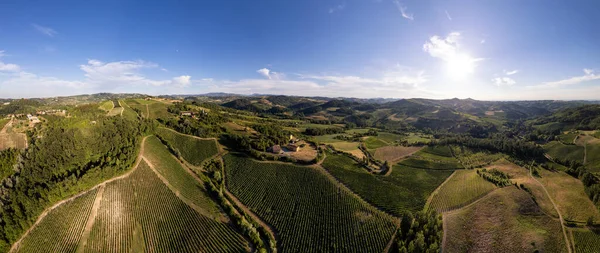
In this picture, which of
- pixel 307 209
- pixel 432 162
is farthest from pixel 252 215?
pixel 432 162

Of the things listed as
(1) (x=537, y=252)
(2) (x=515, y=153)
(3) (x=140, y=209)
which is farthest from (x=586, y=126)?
(3) (x=140, y=209)

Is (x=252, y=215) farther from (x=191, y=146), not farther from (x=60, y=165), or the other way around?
(x=60, y=165)

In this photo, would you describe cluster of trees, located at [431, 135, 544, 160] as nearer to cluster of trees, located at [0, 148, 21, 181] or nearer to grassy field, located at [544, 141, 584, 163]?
grassy field, located at [544, 141, 584, 163]

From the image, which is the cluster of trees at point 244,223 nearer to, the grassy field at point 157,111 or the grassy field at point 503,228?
→ the grassy field at point 503,228

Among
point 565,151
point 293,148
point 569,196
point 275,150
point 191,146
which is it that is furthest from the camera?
point 565,151

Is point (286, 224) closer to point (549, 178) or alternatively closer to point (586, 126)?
point (549, 178)

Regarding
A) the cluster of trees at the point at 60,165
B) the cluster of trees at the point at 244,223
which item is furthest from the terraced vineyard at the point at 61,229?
the cluster of trees at the point at 244,223
